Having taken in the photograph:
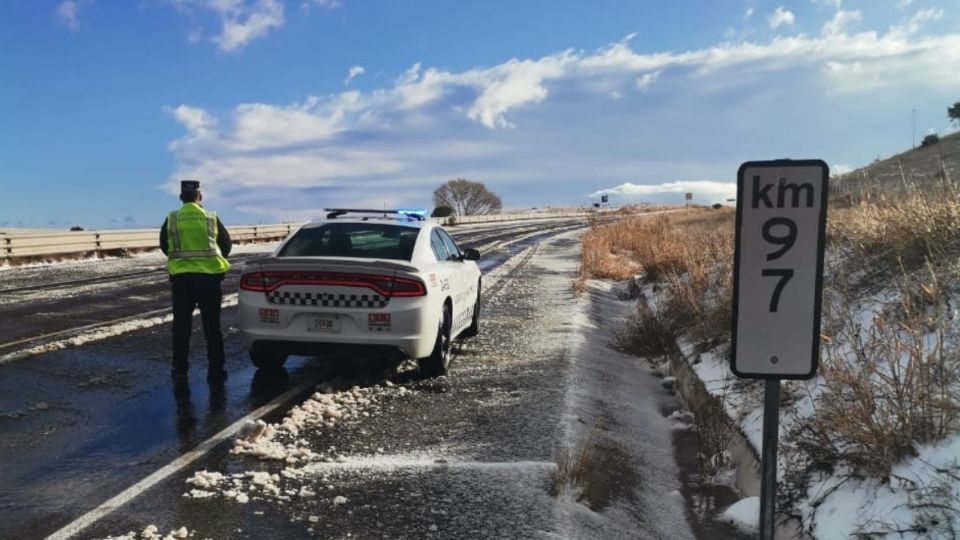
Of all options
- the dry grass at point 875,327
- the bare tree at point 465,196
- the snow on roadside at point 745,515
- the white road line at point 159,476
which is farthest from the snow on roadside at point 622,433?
the bare tree at point 465,196

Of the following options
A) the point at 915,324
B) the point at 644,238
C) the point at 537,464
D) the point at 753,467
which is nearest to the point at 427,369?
the point at 537,464

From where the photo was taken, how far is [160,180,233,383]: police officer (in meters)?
7.31

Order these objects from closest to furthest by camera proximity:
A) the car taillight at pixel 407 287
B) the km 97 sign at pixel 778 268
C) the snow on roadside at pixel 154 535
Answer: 1. the km 97 sign at pixel 778 268
2. the snow on roadside at pixel 154 535
3. the car taillight at pixel 407 287

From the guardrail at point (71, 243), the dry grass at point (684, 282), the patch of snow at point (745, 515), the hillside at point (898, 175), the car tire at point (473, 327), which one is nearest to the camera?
the patch of snow at point (745, 515)

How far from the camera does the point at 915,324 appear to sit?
4.64 meters

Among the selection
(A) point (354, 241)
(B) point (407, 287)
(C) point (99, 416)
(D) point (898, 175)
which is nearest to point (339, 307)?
(B) point (407, 287)

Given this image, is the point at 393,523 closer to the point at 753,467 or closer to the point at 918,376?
the point at 753,467

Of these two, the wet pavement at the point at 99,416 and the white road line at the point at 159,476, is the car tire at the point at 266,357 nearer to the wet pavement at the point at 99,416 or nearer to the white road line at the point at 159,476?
the wet pavement at the point at 99,416

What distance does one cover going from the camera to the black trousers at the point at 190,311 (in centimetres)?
733

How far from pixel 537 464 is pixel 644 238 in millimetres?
16512

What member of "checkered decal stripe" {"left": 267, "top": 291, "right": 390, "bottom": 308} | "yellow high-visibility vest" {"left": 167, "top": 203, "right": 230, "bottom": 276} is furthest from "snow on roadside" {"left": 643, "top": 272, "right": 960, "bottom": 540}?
"yellow high-visibility vest" {"left": 167, "top": 203, "right": 230, "bottom": 276}

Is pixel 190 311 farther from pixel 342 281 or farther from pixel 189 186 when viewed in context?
pixel 342 281

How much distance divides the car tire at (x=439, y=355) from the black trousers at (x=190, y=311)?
2059 mm

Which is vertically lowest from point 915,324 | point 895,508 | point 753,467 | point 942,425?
point 753,467
